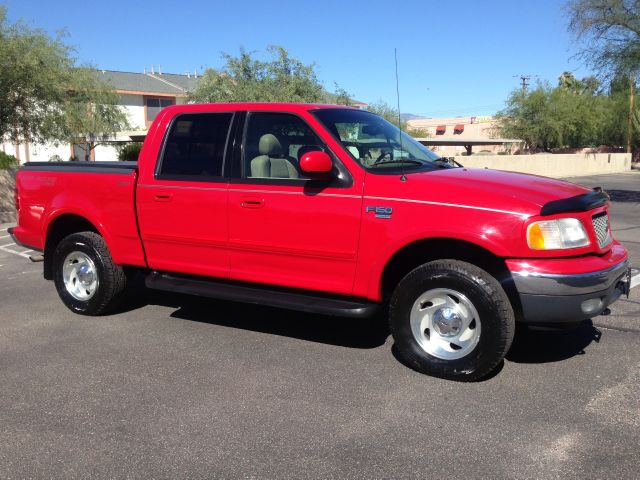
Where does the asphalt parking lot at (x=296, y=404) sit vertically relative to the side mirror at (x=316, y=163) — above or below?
below

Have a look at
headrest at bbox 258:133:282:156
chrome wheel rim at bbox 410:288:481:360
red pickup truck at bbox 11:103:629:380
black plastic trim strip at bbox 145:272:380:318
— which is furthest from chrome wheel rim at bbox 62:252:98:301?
chrome wheel rim at bbox 410:288:481:360

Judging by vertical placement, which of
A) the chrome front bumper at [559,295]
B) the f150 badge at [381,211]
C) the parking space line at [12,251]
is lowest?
the parking space line at [12,251]

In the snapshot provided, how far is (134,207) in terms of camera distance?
222 inches

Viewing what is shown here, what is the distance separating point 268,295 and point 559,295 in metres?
2.20

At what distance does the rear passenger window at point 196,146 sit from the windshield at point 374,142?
905 mm

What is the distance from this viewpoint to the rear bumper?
4.01 meters

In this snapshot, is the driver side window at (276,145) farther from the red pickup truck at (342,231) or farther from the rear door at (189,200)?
the rear door at (189,200)

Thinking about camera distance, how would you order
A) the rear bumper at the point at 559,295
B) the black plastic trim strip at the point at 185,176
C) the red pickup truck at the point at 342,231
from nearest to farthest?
1. the rear bumper at the point at 559,295
2. the red pickup truck at the point at 342,231
3. the black plastic trim strip at the point at 185,176

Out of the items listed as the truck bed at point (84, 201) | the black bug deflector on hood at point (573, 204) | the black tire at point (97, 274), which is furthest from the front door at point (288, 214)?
the black tire at point (97, 274)

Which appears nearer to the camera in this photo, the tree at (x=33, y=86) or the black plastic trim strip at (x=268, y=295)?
the black plastic trim strip at (x=268, y=295)

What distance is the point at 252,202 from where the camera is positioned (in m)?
4.99

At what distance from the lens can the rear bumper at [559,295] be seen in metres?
4.01

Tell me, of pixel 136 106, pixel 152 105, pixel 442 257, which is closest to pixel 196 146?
pixel 442 257

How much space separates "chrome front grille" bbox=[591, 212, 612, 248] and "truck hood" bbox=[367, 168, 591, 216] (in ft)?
0.72
